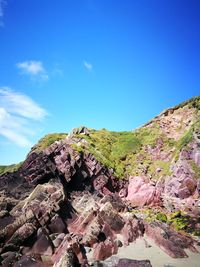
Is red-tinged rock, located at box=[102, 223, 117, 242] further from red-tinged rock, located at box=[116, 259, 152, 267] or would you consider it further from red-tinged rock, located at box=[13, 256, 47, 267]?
red-tinged rock, located at box=[13, 256, 47, 267]

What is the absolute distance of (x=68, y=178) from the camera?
55438 mm

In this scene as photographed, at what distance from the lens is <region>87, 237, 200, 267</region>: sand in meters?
25.9

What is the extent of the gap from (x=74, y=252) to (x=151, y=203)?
3191 cm

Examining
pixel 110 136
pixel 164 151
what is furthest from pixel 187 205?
pixel 110 136

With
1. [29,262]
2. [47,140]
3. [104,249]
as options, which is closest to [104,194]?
[47,140]

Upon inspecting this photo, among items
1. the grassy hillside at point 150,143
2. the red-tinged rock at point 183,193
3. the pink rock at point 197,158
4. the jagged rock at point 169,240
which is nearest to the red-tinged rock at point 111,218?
the jagged rock at point 169,240

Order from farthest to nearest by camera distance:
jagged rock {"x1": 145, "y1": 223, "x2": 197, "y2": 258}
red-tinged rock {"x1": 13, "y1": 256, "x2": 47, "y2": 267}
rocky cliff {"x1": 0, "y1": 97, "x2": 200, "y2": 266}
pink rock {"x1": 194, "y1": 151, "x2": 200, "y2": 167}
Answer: pink rock {"x1": 194, "y1": 151, "x2": 200, "y2": 167}
rocky cliff {"x1": 0, "y1": 97, "x2": 200, "y2": 266}
jagged rock {"x1": 145, "y1": 223, "x2": 197, "y2": 258}
red-tinged rock {"x1": 13, "y1": 256, "x2": 47, "y2": 267}

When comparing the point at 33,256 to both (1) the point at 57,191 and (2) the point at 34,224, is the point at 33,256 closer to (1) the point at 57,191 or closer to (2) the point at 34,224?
(2) the point at 34,224

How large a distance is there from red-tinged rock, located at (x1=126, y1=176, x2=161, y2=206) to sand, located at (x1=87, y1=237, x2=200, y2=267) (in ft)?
81.0

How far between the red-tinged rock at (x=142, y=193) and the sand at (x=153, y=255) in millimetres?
24683

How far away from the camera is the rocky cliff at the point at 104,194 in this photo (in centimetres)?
3052

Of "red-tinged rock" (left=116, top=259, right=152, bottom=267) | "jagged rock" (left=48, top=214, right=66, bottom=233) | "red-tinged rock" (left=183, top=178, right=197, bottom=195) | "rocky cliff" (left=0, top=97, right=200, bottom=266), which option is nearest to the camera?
"red-tinged rock" (left=116, top=259, right=152, bottom=267)

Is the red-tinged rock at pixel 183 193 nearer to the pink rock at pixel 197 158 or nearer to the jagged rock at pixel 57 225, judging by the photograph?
the pink rock at pixel 197 158

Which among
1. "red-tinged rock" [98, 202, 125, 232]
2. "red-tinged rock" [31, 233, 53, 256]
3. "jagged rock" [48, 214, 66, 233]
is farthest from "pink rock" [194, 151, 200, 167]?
"red-tinged rock" [31, 233, 53, 256]
